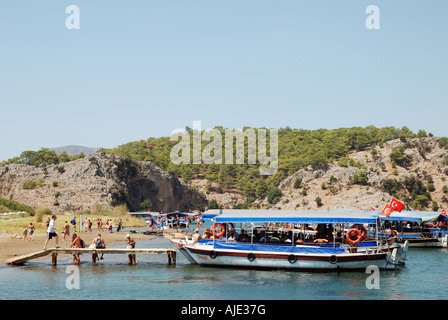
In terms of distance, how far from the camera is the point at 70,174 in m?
138

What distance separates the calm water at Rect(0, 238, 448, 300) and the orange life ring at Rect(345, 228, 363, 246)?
7.43 ft

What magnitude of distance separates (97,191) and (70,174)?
10777 mm

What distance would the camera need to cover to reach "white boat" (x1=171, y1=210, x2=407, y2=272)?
1422 inches

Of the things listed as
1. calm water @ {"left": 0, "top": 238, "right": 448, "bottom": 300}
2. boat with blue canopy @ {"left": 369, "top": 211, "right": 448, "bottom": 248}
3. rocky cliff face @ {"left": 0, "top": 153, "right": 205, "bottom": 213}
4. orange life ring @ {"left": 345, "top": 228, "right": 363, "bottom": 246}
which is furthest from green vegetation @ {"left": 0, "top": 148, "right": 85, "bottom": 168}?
orange life ring @ {"left": 345, "top": 228, "right": 363, "bottom": 246}

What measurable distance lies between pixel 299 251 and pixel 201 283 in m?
7.64

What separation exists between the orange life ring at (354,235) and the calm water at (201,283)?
2265 millimetres

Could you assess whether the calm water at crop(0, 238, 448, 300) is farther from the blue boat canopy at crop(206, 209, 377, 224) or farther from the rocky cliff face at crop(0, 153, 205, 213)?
the rocky cliff face at crop(0, 153, 205, 213)

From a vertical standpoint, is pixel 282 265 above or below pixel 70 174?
below

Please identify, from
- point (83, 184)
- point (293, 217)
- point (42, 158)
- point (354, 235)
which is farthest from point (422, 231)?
point (42, 158)

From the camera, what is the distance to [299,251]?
36531mm

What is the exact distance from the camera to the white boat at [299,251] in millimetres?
36125
